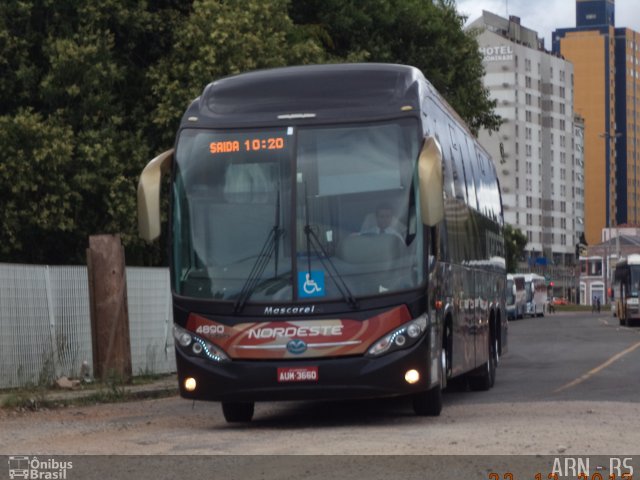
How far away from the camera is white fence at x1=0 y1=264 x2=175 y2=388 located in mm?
20781

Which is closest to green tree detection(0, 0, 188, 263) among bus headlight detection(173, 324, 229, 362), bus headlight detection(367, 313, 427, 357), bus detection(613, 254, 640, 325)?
bus headlight detection(173, 324, 229, 362)

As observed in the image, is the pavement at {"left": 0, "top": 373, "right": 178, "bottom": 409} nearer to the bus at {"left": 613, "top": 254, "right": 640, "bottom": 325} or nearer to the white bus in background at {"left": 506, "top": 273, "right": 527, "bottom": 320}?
the bus at {"left": 613, "top": 254, "right": 640, "bottom": 325}

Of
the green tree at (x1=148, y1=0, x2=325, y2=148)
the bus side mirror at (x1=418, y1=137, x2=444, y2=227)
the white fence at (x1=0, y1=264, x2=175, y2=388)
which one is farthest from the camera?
the green tree at (x1=148, y1=0, x2=325, y2=148)

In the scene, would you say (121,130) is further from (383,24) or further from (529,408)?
(529,408)

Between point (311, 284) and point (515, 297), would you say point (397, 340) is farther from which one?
point (515, 297)

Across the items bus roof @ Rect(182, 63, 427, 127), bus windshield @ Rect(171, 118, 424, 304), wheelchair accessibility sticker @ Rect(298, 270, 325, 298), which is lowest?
wheelchair accessibility sticker @ Rect(298, 270, 325, 298)

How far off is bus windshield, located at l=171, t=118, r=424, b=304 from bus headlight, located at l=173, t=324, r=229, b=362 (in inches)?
16.0

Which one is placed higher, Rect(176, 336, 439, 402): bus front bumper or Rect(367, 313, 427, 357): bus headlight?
Rect(367, 313, 427, 357): bus headlight

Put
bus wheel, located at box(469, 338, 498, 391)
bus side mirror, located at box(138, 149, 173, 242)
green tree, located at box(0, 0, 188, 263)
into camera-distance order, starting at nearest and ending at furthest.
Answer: bus side mirror, located at box(138, 149, 173, 242)
bus wheel, located at box(469, 338, 498, 391)
green tree, located at box(0, 0, 188, 263)

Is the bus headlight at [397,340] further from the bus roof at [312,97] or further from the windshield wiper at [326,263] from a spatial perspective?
the bus roof at [312,97]

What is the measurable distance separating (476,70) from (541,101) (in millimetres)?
137810

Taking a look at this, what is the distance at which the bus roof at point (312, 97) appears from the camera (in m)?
15.0
